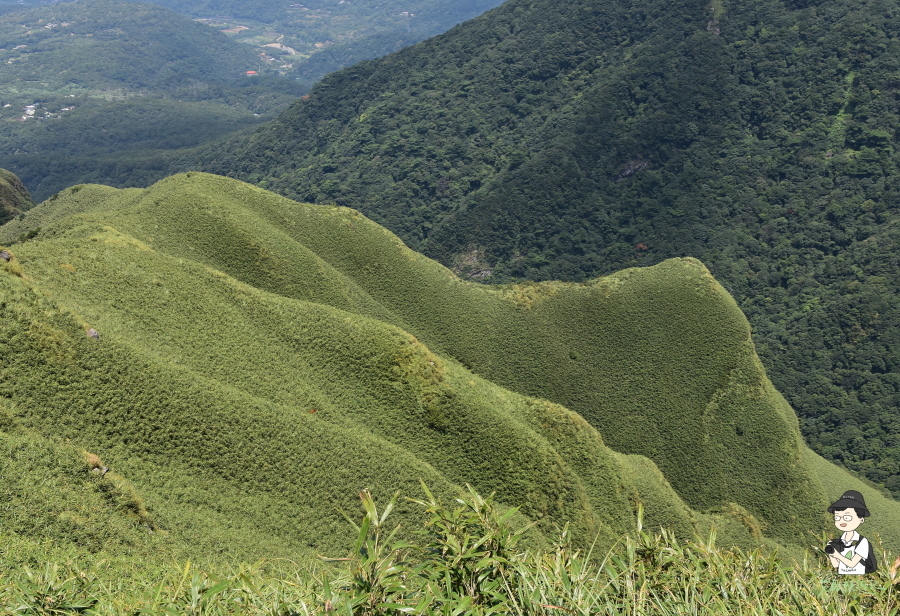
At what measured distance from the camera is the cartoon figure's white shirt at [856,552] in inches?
578

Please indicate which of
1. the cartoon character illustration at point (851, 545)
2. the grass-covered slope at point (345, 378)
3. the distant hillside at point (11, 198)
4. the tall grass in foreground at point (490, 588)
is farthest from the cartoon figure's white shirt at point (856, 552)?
the distant hillside at point (11, 198)

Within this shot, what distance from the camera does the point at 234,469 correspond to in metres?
37.9

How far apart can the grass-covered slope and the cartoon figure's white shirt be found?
27898 millimetres

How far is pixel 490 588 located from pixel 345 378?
4233cm

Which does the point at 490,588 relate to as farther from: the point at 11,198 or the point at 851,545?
the point at 11,198

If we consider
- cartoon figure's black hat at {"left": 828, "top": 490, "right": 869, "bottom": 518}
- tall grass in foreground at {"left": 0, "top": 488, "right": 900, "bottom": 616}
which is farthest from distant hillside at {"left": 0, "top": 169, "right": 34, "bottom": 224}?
cartoon figure's black hat at {"left": 828, "top": 490, "right": 869, "bottom": 518}

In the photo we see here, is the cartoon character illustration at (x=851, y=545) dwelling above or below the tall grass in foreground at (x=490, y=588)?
below

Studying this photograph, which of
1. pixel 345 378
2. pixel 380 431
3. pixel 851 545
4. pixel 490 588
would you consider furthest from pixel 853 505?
pixel 345 378

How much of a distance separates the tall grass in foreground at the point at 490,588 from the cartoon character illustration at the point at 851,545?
5.60 ft

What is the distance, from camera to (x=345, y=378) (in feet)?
172

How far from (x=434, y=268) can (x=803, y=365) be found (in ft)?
318

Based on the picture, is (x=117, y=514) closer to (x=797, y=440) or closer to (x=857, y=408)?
(x=797, y=440)

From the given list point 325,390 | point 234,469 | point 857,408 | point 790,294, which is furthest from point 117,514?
point 790,294

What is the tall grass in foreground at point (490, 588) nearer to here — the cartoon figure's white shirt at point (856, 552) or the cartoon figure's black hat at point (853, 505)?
the cartoon figure's white shirt at point (856, 552)
